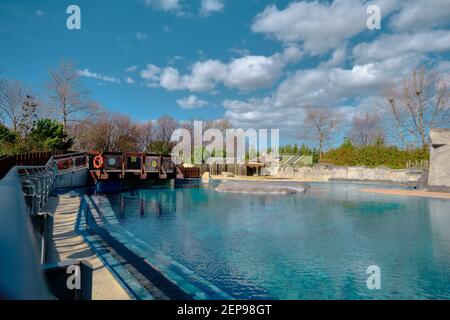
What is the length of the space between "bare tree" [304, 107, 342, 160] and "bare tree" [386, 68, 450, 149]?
10.3m

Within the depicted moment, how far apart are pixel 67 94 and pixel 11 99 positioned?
5575 millimetres

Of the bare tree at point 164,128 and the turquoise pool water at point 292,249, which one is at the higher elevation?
the bare tree at point 164,128

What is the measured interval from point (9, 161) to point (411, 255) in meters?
8.71

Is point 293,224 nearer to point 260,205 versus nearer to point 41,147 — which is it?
point 260,205

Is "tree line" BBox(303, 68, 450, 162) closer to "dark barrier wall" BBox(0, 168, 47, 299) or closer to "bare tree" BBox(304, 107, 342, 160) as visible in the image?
"bare tree" BBox(304, 107, 342, 160)

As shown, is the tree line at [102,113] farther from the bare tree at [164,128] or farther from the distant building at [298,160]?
the bare tree at [164,128]

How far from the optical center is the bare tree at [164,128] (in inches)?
1750

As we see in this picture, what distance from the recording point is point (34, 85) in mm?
28562

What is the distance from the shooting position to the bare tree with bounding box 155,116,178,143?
146 feet

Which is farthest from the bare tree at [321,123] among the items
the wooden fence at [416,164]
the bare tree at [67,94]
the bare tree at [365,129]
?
the bare tree at [67,94]

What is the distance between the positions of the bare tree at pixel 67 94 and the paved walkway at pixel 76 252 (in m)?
21.8

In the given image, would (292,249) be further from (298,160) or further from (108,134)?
(108,134)
